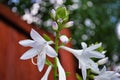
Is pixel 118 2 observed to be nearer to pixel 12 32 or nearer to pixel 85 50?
pixel 12 32

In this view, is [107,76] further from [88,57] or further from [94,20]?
[94,20]

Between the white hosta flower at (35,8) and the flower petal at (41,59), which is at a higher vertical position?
the white hosta flower at (35,8)

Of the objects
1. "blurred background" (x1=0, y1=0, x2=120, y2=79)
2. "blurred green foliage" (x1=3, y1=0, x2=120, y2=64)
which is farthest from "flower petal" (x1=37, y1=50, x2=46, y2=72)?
"blurred green foliage" (x1=3, y1=0, x2=120, y2=64)

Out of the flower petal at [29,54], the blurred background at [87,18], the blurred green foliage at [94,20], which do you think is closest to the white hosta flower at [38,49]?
the flower petal at [29,54]

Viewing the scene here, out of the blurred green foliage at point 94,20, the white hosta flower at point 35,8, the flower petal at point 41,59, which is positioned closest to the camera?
the flower petal at point 41,59

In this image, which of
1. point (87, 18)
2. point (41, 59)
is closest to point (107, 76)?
point (41, 59)

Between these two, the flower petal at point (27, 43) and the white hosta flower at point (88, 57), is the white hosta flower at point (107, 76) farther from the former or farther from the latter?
the flower petal at point (27, 43)

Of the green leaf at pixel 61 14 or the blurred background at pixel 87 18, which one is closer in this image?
the green leaf at pixel 61 14

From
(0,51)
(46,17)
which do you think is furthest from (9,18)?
(46,17)
